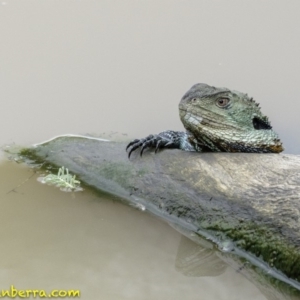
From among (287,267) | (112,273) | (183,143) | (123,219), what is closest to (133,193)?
(123,219)

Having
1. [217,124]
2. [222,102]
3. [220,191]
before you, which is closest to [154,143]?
[217,124]

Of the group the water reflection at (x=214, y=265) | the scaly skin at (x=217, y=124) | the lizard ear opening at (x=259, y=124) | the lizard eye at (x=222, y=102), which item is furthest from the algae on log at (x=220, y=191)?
the lizard ear opening at (x=259, y=124)

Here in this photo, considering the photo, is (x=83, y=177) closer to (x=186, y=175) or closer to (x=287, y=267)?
(x=186, y=175)

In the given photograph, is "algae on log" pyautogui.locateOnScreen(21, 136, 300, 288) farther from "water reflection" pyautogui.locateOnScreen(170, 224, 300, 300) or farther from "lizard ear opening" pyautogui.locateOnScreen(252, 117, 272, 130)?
"lizard ear opening" pyautogui.locateOnScreen(252, 117, 272, 130)

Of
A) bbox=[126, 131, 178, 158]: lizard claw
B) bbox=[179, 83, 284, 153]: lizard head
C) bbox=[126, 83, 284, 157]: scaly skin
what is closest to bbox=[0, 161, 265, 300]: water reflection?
bbox=[126, 131, 178, 158]: lizard claw

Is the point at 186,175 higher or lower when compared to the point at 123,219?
higher

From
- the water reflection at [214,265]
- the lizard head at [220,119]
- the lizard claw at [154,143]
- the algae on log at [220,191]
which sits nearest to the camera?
the water reflection at [214,265]

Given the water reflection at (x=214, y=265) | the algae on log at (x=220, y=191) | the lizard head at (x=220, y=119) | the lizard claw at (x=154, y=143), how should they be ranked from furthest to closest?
the lizard claw at (x=154, y=143) → the lizard head at (x=220, y=119) → the algae on log at (x=220, y=191) → the water reflection at (x=214, y=265)

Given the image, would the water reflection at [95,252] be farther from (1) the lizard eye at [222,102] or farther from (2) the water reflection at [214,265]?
(1) the lizard eye at [222,102]
